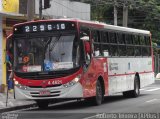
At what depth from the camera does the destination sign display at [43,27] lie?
18312 millimetres

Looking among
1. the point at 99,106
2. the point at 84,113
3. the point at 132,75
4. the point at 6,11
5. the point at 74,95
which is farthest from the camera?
the point at 6,11

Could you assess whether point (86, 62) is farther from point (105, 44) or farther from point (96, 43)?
point (105, 44)

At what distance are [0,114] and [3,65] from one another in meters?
10.8

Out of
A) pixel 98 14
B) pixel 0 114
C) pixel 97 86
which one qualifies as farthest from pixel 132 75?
pixel 98 14

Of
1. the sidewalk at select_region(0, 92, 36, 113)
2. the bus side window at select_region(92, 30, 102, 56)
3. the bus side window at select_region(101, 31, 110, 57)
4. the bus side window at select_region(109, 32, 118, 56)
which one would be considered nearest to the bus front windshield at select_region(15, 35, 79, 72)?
the sidewalk at select_region(0, 92, 36, 113)

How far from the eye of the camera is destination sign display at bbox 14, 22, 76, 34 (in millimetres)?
18312

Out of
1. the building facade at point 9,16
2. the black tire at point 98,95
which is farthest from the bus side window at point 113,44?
the building facade at point 9,16

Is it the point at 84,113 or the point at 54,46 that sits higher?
the point at 54,46

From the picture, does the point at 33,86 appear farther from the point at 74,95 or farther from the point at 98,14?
the point at 98,14

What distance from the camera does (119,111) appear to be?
1706cm

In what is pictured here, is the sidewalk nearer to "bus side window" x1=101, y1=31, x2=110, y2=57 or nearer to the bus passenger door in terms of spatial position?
the bus passenger door

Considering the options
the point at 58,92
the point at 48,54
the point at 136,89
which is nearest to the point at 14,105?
the point at 58,92

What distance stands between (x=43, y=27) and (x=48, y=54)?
107 cm

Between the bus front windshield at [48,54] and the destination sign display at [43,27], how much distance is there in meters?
0.30
